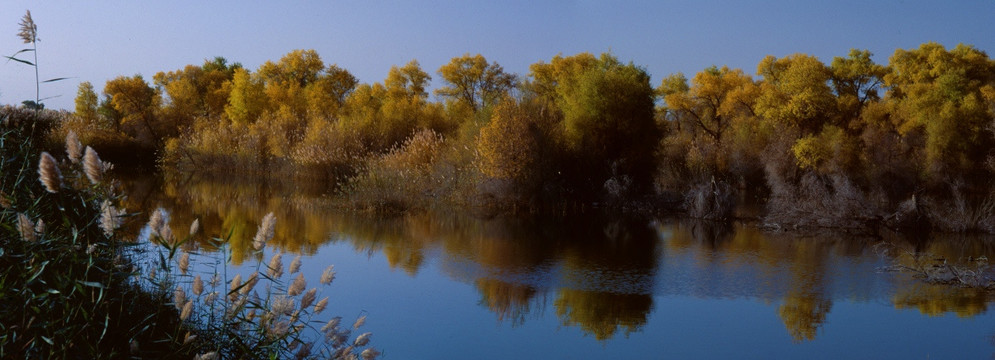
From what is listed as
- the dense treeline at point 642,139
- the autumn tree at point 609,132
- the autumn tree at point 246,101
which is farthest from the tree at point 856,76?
the autumn tree at point 246,101

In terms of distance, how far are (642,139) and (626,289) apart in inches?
496

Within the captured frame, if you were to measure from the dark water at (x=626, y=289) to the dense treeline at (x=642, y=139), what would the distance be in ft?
9.95

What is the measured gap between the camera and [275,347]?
14.4 feet

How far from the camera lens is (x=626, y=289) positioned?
9797 mm

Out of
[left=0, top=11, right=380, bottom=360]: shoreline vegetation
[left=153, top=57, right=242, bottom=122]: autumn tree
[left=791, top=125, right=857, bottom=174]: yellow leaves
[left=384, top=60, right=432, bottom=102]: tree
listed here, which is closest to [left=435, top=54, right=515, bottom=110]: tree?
[left=384, top=60, right=432, bottom=102]: tree

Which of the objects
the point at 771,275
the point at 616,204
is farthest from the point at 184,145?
the point at 771,275

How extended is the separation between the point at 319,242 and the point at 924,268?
9017 millimetres

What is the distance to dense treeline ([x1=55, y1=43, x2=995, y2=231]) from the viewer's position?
64.3ft

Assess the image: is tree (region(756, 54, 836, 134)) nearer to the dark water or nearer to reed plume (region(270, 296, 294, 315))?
the dark water

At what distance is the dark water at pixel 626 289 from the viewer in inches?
294

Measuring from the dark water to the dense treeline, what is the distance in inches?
119

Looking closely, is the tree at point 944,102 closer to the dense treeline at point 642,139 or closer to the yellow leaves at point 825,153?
the dense treeline at point 642,139

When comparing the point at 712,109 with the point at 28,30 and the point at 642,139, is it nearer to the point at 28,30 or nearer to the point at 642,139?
the point at 642,139

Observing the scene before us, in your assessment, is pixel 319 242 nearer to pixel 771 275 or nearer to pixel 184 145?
pixel 771 275
